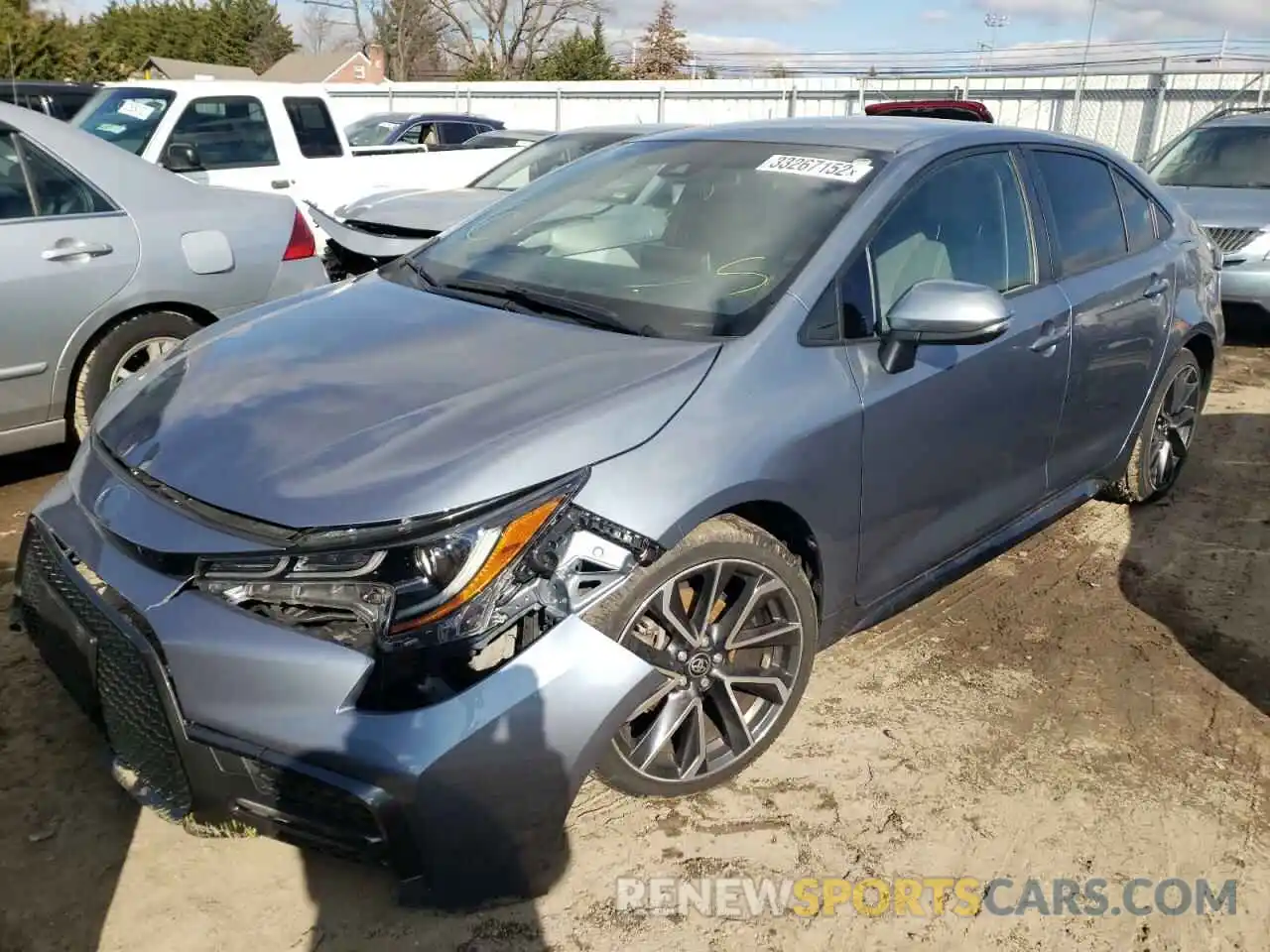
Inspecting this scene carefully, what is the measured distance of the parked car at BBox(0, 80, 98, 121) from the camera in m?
9.25

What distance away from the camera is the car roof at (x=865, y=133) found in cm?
329

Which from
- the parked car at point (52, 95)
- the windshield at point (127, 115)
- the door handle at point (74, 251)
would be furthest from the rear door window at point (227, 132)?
the door handle at point (74, 251)

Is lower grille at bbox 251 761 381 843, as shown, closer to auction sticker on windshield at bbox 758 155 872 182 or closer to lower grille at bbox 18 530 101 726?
lower grille at bbox 18 530 101 726

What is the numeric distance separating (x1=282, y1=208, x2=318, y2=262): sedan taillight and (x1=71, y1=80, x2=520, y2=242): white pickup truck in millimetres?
2453

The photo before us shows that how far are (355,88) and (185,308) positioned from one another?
1125 inches

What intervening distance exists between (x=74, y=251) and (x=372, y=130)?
1303 cm

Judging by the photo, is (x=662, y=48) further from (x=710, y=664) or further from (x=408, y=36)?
(x=710, y=664)

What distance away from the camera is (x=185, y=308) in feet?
15.4

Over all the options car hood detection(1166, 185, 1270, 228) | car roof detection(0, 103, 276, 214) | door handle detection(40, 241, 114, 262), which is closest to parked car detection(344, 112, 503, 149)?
car hood detection(1166, 185, 1270, 228)

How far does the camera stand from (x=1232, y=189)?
28.9 feet

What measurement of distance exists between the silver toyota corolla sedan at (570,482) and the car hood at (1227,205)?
17.5 ft

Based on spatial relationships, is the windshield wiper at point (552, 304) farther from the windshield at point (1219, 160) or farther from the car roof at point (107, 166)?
the windshield at point (1219, 160)

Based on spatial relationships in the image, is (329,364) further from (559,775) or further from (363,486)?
(559,775)

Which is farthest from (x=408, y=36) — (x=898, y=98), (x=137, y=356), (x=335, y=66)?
(x=137, y=356)
